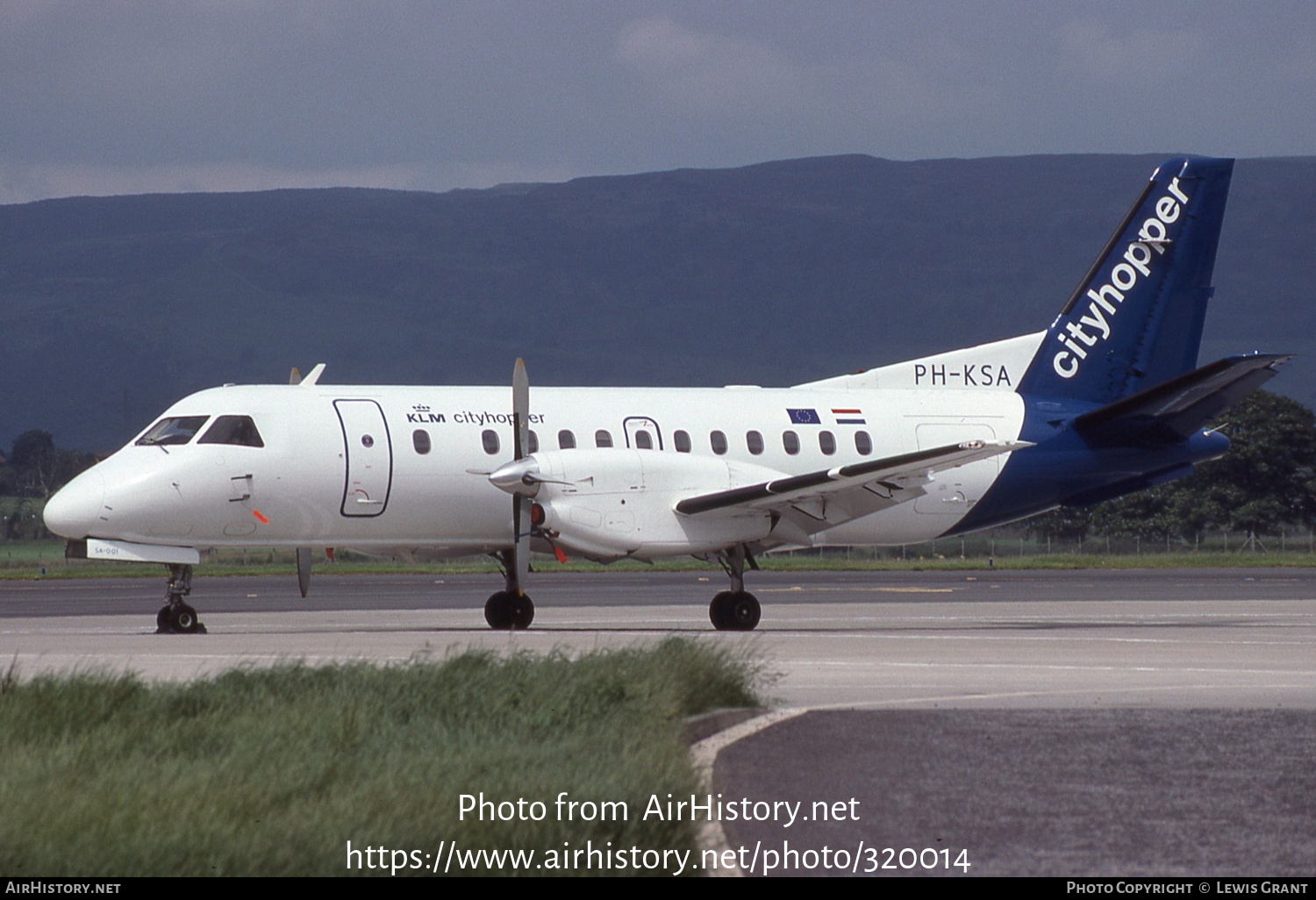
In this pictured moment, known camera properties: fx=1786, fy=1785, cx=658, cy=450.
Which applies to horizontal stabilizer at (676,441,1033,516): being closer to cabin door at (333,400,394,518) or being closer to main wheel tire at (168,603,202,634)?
cabin door at (333,400,394,518)

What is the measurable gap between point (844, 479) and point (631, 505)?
3.11m

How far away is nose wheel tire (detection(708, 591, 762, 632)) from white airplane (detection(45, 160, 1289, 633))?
4cm

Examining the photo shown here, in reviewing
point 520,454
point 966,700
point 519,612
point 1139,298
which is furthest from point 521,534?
point 1139,298

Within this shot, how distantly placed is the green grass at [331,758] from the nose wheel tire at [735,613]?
10.6 meters

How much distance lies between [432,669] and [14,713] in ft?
11.3

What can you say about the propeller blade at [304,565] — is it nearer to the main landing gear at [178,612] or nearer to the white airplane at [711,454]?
the white airplane at [711,454]

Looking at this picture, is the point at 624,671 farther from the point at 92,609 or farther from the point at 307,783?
the point at 92,609

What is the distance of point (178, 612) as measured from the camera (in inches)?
953

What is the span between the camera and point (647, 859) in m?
8.30

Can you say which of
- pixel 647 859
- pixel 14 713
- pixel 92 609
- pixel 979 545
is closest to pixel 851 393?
pixel 92 609

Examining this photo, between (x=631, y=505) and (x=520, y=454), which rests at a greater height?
(x=520, y=454)

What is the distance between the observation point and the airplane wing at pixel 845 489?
24.7m

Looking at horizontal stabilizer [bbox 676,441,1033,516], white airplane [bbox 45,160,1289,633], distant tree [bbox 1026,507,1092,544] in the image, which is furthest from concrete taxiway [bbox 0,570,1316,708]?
distant tree [bbox 1026,507,1092,544]

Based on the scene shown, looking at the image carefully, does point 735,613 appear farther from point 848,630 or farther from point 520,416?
point 520,416
